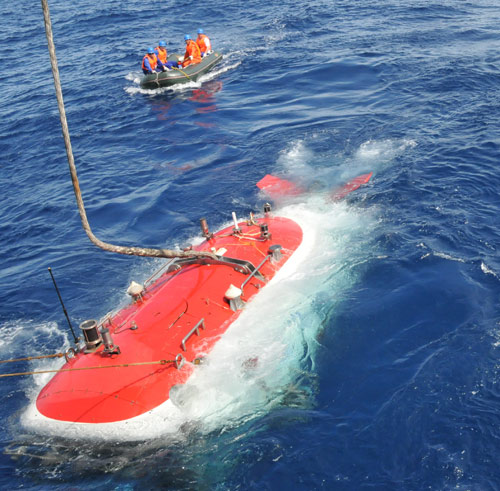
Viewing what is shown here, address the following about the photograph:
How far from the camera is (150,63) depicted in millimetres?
29672

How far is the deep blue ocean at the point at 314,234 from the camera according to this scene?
8.98 metres

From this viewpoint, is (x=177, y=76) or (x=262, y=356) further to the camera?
(x=177, y=76)

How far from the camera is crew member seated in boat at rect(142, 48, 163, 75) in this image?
97.1 feet

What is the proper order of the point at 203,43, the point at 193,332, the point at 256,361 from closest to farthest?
the point at 193,332
the point at 256,361
the point at 203,43

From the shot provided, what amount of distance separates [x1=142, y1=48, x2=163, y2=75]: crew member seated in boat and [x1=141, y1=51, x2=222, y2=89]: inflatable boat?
0.65 m

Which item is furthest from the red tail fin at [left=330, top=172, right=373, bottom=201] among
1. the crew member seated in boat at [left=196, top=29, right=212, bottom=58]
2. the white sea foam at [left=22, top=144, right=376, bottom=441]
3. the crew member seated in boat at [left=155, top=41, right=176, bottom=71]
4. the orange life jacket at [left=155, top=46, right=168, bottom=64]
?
the crew member seated in boat at [left=196, top=29, right=212, bottom=58]

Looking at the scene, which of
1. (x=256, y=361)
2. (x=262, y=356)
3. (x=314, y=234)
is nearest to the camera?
(x=256, y=361)

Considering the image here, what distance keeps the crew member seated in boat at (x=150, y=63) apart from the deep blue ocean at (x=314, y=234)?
50.8 inches

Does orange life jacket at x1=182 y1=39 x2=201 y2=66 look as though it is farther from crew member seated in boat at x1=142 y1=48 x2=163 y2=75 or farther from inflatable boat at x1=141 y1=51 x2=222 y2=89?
crew member seated in boat at x1=142 y1=48 x2=163 y2=75

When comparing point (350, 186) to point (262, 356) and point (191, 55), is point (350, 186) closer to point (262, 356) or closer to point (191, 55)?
point (262, 356)

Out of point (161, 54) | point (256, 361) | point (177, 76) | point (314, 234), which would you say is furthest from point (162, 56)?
point (256, 361)

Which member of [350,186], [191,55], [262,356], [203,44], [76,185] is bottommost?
[350,186]

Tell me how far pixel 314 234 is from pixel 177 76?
60.2 ft

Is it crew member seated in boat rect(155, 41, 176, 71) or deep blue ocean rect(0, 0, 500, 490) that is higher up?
crew member seated in boat rect(155, 41, 176, 71)
